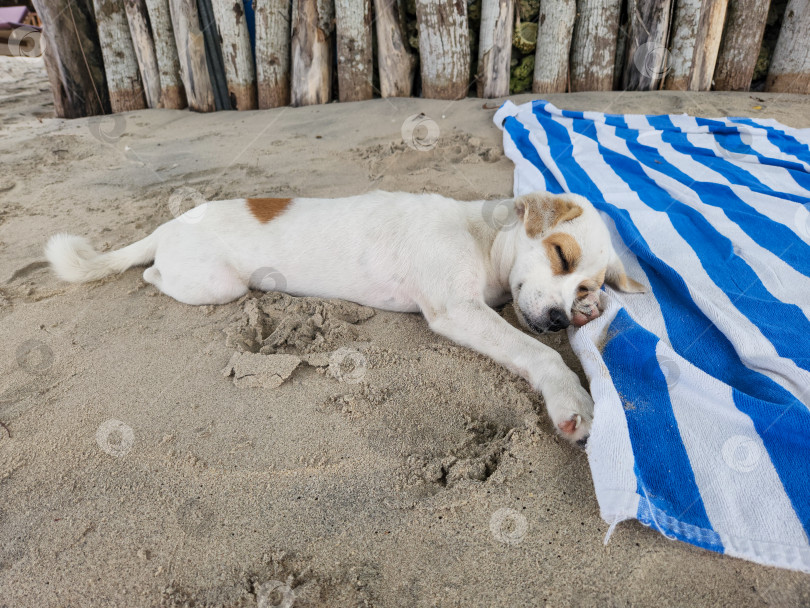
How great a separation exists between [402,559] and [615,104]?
5006mm

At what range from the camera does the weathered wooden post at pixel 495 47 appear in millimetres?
5070

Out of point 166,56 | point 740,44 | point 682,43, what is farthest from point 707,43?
point 166,56

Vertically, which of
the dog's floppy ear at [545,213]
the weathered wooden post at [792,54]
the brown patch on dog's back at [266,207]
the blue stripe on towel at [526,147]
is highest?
the weathered wooden post at [792,54]

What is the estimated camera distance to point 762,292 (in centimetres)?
260

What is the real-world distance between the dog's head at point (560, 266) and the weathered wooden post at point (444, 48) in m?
3.30

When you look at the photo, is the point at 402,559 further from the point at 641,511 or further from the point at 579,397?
the point at 579,397

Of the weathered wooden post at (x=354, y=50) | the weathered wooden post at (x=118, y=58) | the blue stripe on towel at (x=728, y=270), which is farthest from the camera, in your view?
the weathered wooden post at (x=118, y=58)

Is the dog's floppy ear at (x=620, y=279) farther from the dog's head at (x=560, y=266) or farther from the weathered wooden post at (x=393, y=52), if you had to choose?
the weathered wooden post at (x=393, y=52)

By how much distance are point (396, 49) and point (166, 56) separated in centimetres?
255

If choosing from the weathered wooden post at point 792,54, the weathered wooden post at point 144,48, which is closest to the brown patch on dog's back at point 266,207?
the weathered wooden post at point 144,48

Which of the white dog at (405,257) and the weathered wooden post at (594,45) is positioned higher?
the weathered wooden post at (594,45)

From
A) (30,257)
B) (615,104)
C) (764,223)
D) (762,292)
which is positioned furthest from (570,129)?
(30,257)

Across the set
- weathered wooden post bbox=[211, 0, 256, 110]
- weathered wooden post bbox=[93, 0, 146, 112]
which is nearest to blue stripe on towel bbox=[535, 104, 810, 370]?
weathered wooden post bbox=[211, 0, 256, 110]

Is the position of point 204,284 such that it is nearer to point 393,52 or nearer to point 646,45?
point 393,52
